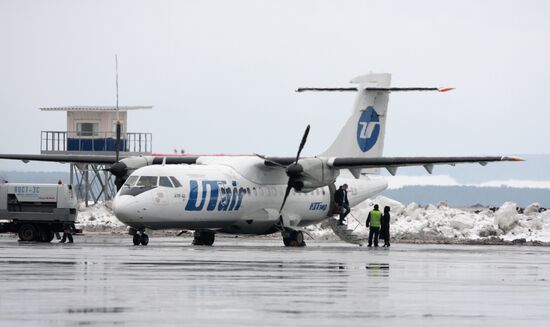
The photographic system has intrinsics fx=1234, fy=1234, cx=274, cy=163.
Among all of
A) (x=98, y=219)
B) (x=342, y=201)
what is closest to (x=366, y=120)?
(x=342, y=201)

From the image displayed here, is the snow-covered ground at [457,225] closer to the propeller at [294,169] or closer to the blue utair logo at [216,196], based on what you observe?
the propeller at [294,169]

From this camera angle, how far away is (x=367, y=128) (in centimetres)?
4434

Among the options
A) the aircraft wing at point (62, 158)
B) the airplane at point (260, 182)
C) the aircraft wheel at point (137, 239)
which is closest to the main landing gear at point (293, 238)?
the airplane at point (260, 182)

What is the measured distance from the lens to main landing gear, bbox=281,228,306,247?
131 feet

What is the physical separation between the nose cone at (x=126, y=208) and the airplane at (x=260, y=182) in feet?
0.09

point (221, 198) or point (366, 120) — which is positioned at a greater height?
point (366, 120)

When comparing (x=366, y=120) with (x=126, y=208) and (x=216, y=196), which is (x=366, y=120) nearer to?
(x=216, y=196)

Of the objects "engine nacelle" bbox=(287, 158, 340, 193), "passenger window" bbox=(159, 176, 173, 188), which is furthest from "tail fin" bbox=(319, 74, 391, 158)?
"passenger window" bbox=(159, 176, 173, 188)

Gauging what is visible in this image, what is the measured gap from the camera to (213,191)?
37.7 meters

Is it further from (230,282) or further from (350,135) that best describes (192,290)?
(350,135)

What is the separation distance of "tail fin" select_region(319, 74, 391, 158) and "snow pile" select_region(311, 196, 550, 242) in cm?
477

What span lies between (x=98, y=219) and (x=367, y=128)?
17616 millimetres

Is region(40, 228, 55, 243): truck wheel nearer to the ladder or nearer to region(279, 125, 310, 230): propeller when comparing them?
region(279, 125, 310, 230): propeller

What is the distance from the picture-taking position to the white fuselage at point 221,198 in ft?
118
